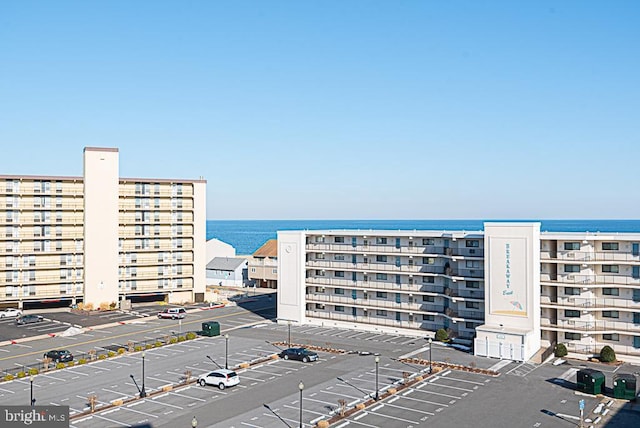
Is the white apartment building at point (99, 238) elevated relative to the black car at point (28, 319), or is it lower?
elevated

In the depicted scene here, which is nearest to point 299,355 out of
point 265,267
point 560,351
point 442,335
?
point 442,335

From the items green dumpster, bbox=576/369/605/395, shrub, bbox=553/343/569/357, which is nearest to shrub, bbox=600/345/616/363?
shrub, bbox=553/343/569/357

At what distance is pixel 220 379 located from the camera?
46594 mm

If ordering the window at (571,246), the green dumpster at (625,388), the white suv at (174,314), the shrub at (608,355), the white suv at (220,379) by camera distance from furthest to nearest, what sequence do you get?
the white suv at (174,314) → the window at (571,246) → the shrub at (608,355) → the white suv at (220,379) → the green dumpster at (625,388)

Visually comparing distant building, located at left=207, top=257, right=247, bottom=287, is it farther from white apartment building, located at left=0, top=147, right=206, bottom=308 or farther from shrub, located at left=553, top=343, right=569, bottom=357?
shrub, located at left=553, top=343, right=569, bottom=357

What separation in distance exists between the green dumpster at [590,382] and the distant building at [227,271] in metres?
78.5

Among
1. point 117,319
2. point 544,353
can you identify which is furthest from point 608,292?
point 117,319

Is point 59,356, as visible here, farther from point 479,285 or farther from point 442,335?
point 479,285

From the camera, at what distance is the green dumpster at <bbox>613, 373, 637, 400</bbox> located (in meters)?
43.0

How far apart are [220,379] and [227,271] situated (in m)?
72.1

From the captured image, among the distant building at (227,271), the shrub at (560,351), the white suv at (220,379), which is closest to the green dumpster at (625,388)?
the shrub at (560,351)

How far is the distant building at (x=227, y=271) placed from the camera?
11638 cm

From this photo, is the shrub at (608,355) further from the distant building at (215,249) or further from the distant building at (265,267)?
the distant building at (215,249)

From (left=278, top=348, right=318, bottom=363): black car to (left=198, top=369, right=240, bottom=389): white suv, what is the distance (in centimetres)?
904
